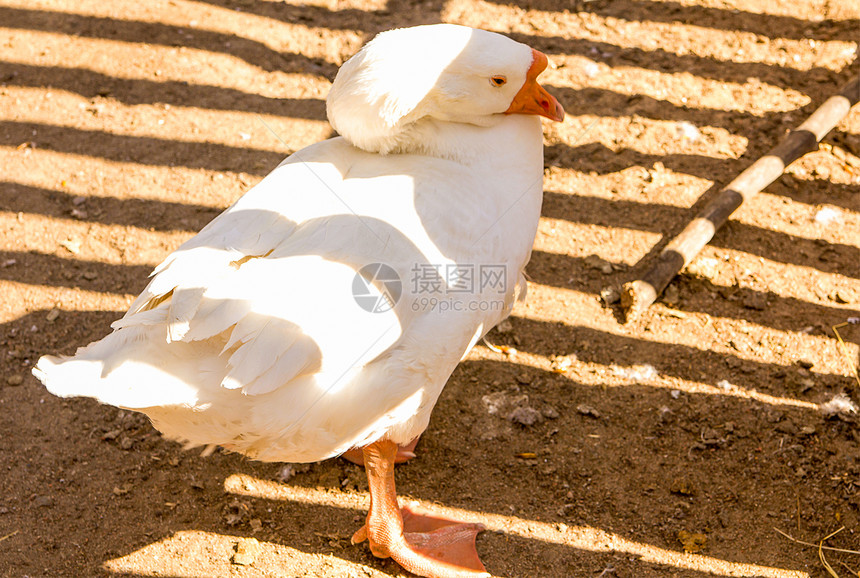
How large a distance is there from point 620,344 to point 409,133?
4.56 feet

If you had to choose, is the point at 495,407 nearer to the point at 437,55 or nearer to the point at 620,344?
the point at 620,344

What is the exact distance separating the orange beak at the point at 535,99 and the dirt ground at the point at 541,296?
1019mm

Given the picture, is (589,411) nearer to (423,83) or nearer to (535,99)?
(535,99)

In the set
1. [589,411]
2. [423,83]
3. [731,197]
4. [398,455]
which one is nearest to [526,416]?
[589,411]

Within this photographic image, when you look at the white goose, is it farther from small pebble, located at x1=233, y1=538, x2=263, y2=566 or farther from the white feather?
small pebble, located at x1=233, y1=538, x2=263, y2=566

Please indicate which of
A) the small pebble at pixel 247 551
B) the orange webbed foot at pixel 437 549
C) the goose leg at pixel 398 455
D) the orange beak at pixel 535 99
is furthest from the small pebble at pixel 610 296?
the small pebble at pixel 247 551

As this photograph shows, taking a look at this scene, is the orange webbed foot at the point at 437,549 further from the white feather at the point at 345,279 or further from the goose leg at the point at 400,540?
the white feather at the point at 345,279

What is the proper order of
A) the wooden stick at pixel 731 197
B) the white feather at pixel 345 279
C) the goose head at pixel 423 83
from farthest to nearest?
the wooden stick at pixel 731 197, the goose head at pixel 423 83, the white feather at pixel 345 279

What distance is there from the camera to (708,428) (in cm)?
302

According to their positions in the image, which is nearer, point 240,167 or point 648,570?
point 648,570

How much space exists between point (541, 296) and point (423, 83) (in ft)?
4.47

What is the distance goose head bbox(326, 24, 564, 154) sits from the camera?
2.49 m

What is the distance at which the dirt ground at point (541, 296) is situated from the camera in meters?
2.74

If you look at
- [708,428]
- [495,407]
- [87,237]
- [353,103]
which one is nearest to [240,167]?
[87,237]
